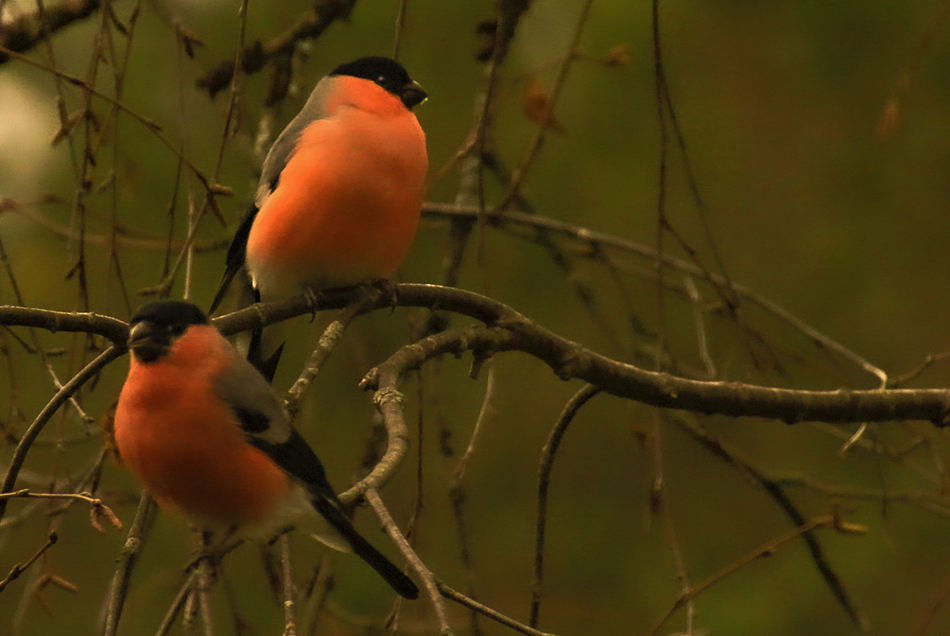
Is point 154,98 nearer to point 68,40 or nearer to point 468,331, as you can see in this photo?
point 68,40

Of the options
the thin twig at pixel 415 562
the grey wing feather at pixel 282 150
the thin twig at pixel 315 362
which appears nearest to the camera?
the thin twig at pixel 415 562

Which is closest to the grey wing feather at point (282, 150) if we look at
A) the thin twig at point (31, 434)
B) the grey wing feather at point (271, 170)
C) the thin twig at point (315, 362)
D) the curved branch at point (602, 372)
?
the grey wing feather at point (271, 170)

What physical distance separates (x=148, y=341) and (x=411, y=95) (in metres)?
1.10

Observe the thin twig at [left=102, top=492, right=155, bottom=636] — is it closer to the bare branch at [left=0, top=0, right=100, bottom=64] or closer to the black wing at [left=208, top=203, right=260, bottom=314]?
the black wing at [left=208, top=203, right=260, bottom=314]

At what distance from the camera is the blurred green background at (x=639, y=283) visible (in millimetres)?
3674

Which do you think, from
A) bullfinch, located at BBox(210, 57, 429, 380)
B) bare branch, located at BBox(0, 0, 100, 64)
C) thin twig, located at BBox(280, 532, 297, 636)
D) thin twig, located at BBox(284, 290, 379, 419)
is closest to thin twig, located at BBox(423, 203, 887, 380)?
bullfinch, located at BBox(210, 57, 429, 380)

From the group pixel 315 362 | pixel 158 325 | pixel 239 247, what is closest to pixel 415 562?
pixel 315 362

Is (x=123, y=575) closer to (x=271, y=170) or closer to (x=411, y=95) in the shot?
(x=271, y=170)

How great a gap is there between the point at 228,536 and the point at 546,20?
252cm

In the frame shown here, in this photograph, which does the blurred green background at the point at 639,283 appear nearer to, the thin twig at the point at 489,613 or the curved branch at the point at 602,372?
the curved branch at the point at 602,372

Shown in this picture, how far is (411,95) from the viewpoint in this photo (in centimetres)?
239

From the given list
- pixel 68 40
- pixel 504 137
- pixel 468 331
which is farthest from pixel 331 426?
pixel 468 331

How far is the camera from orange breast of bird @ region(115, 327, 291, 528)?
1.45 metres

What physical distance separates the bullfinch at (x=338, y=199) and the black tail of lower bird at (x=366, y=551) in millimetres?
721
